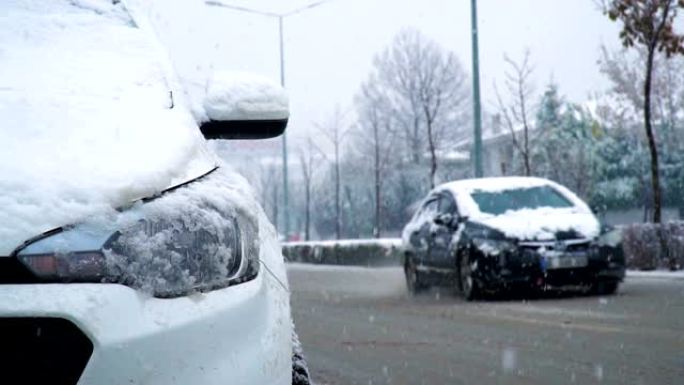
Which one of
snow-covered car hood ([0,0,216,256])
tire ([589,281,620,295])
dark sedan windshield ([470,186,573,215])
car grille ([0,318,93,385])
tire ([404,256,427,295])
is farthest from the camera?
tire ([404,256,427,295])

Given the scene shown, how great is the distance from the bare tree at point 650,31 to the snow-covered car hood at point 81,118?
48.7 feet

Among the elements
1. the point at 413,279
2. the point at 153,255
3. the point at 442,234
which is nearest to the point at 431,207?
the point at 413,279

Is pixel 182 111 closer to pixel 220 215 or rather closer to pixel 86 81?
pixel 86 81

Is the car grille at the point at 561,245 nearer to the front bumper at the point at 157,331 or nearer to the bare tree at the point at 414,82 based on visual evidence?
the front bumper at the point at 157,331

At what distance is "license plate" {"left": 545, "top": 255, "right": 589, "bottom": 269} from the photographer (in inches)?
447

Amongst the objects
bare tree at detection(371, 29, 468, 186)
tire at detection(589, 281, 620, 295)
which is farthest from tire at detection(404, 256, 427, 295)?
bare tree at detection(371, 29, 468, 186)

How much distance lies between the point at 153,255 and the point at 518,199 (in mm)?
10545

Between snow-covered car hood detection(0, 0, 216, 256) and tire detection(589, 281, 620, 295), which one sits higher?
snow-covered car hood detection(0, 0, 216, 256)

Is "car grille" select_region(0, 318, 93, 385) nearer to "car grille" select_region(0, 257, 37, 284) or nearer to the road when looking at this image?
"car grille" select_region(0, 257, 37, 284)

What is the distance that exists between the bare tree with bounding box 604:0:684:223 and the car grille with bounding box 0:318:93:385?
52.9 ft

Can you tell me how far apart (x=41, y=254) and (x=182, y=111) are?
102cm

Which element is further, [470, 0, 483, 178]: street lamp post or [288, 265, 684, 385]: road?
[470, 0, 483, 178]: street lamp post

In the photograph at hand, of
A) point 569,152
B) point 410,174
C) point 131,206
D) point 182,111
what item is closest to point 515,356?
point 182,111

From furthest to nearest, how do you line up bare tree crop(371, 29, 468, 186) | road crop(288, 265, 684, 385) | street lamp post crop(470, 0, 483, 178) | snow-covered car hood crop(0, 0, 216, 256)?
bare tree crop(371, 29, 468, 186), street lamp post crop(470, 0, 483, 178), road crop(288, 265, 684, 385), snow-covered car hood crop(0, 0, 216, 256)
